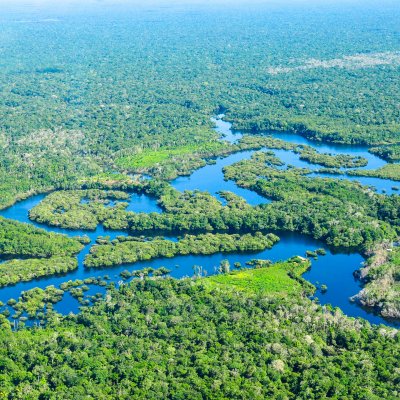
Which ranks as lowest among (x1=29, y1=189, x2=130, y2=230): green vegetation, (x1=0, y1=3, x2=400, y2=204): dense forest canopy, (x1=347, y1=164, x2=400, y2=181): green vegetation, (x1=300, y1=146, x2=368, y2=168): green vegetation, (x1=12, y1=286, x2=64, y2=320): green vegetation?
(x1=12, y1=286, x2=64, y2=320): green vegetation

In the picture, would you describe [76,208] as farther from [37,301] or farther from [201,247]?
[37,301]

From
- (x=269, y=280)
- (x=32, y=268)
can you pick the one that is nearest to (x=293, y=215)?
(x=269, y=280)

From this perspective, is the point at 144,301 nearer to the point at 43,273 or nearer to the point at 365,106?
the point at 43,273

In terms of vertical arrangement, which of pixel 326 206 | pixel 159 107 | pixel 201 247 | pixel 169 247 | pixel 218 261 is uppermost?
pixel 159 107

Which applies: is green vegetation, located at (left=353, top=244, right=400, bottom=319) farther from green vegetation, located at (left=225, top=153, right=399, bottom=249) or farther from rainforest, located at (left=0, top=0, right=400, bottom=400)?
green vegetation, located at (left=225, top=153, right=399, bottom=249)

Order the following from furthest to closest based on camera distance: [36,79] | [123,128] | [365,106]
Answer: [36,79] → [365,106] → [123,128]

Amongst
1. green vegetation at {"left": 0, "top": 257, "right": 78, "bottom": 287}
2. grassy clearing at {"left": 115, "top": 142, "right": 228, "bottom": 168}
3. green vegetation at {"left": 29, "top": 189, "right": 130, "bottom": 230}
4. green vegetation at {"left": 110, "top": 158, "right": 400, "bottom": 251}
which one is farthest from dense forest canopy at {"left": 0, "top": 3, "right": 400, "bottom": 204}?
green vegetation at {"left": 0, "top": 257, "right": 78, "bottom": 287}

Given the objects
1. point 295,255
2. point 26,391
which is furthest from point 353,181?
point 26,391
